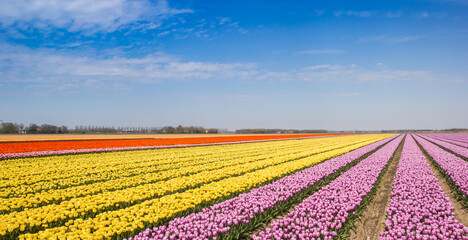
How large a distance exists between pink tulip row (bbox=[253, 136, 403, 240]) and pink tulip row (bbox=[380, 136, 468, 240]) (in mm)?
1053

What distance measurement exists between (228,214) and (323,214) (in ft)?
8.71

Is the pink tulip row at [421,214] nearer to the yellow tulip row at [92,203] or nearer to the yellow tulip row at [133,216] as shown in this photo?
the yellow tulip row at [133,216]

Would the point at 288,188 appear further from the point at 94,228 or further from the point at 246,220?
the point at 94,228

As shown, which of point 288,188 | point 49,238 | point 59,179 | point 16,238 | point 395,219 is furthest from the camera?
point 59,179

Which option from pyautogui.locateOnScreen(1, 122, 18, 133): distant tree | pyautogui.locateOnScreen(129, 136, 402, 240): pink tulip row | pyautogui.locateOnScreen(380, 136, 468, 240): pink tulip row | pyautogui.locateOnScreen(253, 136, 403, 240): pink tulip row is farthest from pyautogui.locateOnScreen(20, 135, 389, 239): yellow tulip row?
pyautogui.locateOnScreen(1, 122, 18, 133): distant tree

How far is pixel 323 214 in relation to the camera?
6961mm

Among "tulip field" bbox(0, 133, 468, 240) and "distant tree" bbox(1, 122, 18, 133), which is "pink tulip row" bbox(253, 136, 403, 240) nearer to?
"tulip field" bbox(0, 133, 468, 240)

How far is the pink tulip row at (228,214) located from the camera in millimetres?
5688

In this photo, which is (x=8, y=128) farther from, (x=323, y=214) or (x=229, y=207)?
(x=323, y=214)

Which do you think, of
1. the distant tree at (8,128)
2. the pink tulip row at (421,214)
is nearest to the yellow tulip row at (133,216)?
the pink tulip row at (421,214)

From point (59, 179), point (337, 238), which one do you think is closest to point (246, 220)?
point (337, 238)

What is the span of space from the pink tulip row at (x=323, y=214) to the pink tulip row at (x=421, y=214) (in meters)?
1.05

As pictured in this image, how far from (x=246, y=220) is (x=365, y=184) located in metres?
6.43

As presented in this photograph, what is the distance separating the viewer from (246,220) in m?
6.67
